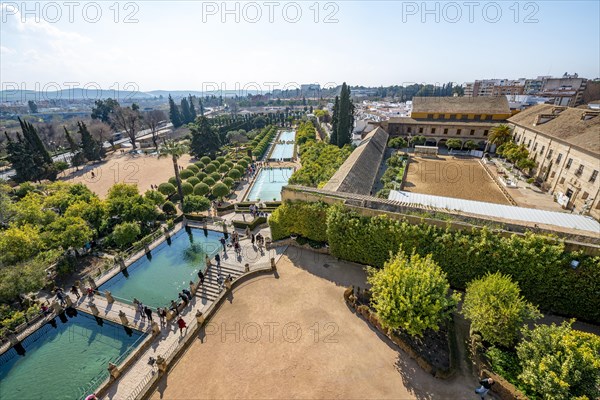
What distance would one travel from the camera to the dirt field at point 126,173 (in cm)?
5075

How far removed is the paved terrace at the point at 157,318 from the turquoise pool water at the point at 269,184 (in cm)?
1578

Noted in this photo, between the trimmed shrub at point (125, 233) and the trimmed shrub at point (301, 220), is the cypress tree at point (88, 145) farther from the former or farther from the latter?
the trimmed shrub at point (301, 220)

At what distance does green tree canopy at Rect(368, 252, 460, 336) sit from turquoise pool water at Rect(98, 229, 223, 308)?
1736 centimetres

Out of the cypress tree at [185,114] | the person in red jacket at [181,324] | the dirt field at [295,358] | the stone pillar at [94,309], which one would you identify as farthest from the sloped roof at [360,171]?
the cypress tree at [185,114]

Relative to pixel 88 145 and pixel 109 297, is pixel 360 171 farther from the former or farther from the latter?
pixel 88 145

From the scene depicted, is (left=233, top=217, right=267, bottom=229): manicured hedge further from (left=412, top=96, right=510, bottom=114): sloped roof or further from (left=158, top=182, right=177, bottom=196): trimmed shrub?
(left=412, top=96, right=510, bottom=114): sloped roof

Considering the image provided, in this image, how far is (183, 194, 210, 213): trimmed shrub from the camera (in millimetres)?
34469

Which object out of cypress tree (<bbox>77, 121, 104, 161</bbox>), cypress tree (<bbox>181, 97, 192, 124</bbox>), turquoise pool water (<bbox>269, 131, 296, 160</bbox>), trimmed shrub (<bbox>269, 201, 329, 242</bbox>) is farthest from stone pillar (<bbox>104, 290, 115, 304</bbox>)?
cypress tree (<bbox>181, 97, 192, 124</bbox>)

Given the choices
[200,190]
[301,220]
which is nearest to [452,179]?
[301,220]

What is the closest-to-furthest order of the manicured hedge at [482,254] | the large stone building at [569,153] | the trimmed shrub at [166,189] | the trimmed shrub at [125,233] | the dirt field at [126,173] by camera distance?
the manicured hedge at [482,254], the trimmed shrub at [125,233], the large stone building at [569,153], the trimmed shrub at [166,189], the dirt field at [126,173]

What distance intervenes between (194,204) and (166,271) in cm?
1071

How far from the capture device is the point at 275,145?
8369 cm

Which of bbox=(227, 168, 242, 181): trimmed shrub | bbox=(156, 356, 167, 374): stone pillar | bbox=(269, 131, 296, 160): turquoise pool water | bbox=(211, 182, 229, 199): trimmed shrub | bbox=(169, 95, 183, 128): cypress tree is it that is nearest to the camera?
bbox=(156, 356, 167, 374): stone pillar

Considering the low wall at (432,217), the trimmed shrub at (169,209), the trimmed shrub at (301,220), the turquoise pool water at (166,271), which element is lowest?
the turquoise pool water at (166,271)
